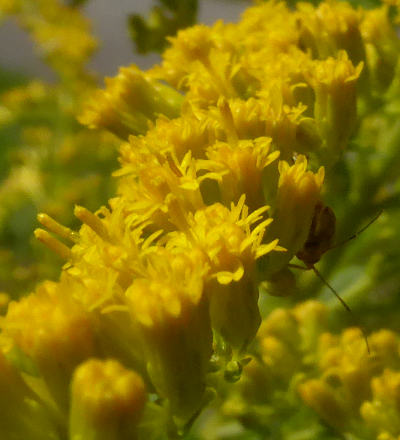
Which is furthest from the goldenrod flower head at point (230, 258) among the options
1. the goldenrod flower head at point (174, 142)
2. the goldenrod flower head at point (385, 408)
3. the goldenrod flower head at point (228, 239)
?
the goldenrod flower head at point (385, 408)

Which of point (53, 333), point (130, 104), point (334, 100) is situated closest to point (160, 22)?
point (130, 104)

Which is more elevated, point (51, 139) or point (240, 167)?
point (240, 167)

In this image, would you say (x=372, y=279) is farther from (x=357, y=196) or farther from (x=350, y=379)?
(x=350, y=379)

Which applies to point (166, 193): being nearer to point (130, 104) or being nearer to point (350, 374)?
point (130, 104)

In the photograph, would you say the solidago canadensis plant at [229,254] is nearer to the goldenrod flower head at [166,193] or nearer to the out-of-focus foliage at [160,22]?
the goldenrod flower head at [166,193]

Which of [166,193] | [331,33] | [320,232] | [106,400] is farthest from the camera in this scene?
[331,33]

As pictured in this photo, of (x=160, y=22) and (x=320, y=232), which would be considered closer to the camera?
(x=320, y=232)

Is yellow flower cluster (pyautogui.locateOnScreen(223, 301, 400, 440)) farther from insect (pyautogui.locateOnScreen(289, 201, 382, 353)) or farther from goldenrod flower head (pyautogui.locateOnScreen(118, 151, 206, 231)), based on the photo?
goldenrod flower head (pyautogui.locateOnScreen(118, 151, 206, 231))
